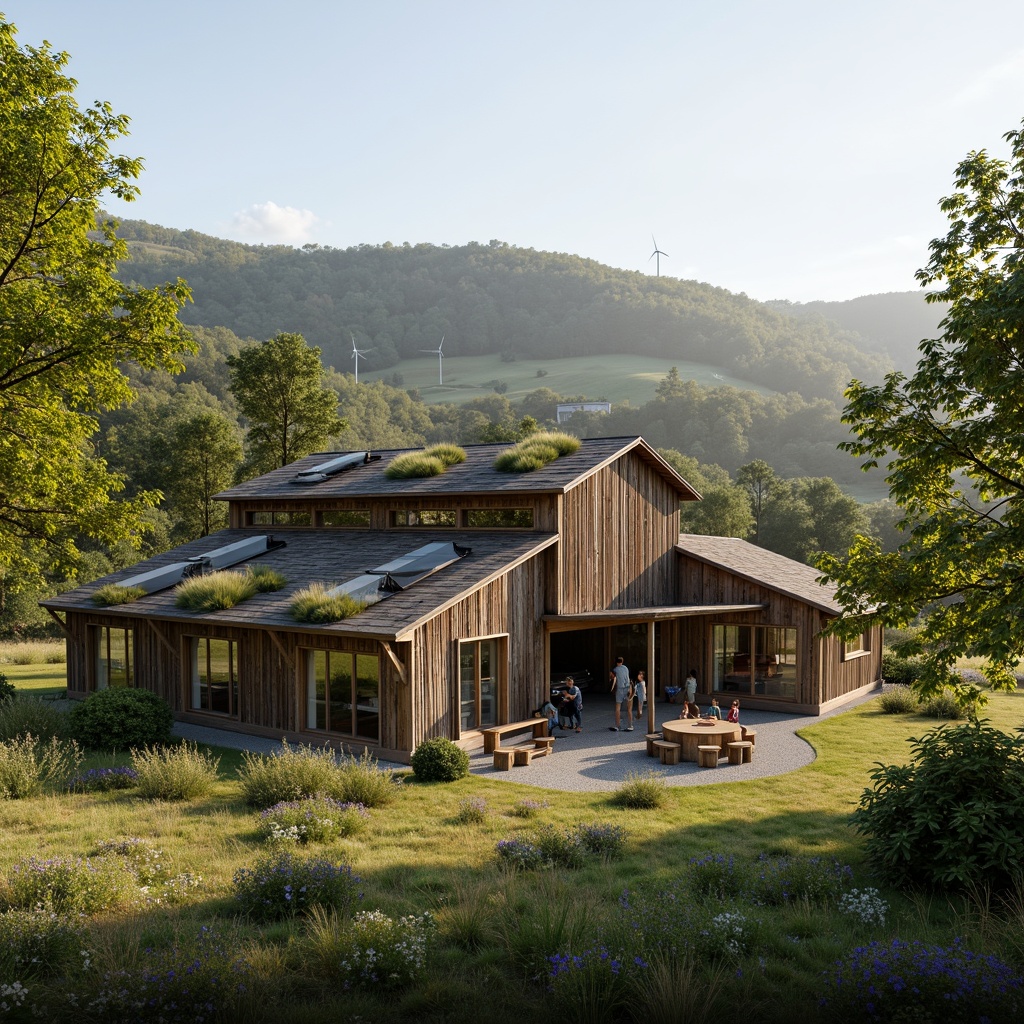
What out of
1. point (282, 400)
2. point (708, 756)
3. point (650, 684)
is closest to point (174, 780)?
point (650, 684)

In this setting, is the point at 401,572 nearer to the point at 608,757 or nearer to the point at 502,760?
the point at 502,760

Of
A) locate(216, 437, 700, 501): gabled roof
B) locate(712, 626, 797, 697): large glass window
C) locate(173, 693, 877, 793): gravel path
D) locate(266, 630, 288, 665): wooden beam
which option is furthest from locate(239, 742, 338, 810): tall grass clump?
locate(712, 626, 797, 697): large glass window

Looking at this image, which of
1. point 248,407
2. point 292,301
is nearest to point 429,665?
point 248,407

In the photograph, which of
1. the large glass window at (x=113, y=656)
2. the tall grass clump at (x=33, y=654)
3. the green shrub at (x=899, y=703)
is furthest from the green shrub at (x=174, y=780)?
the tall grass clump at (x=33, y=654)

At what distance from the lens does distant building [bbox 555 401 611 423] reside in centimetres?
9569

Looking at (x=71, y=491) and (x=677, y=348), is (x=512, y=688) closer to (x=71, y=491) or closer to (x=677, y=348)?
(x=71, y=491)

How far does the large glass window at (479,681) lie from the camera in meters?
17.7

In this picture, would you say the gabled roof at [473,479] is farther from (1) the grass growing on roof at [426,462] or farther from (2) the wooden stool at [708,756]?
(2) the wooden stool at [708,756]

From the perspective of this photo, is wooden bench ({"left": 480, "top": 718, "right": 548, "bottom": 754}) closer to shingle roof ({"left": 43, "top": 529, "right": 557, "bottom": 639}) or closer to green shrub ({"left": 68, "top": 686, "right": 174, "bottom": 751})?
shingle roof ({"left": 43, "top": 529, "right": 557, "bottom": 639})

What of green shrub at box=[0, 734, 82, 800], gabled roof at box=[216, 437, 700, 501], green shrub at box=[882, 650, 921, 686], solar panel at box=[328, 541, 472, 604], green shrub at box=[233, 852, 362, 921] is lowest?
green shrub at box=[882, 650, 921, 686]

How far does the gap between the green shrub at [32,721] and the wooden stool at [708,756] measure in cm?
1292

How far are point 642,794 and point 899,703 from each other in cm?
1179

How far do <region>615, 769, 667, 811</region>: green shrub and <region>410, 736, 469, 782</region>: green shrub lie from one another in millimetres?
3010

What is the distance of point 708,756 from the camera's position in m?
16.5
